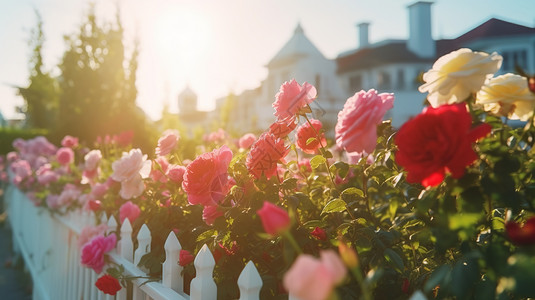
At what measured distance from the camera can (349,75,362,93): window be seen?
2510 cm

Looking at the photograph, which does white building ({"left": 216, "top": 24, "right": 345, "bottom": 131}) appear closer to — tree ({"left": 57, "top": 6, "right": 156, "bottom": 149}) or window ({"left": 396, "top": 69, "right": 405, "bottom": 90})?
window ({"left": 396, "top": 69, "right": 405, "bottom": 90})

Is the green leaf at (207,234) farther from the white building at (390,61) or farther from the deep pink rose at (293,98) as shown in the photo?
the white building at (390,61)

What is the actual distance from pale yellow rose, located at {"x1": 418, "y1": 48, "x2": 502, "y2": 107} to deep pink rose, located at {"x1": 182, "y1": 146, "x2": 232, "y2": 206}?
0.73 m

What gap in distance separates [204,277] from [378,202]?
66cm

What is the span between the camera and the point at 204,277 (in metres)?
1.52

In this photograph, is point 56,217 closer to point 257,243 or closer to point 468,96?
point 257,243

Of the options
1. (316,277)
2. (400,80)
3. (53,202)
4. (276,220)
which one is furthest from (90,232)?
(400,80)

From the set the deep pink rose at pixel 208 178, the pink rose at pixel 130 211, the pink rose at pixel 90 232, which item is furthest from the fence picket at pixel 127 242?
the deep pink rose at pixel 208 178

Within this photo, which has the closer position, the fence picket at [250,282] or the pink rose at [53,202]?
the fence picket at [250,282]

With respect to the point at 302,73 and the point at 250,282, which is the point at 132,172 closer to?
the point at 250,282

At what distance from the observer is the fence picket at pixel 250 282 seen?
1.32 m

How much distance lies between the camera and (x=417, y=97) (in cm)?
2333

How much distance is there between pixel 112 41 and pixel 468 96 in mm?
13626

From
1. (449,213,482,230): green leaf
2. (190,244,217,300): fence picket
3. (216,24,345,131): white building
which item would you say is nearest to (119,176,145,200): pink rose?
(190,244,217,300): fence picket
